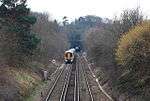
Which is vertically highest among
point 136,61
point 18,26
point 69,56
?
point 18,26

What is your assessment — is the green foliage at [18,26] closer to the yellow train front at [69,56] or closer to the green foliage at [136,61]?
the green foliage at [136,61]

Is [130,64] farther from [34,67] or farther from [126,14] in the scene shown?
[34,67]

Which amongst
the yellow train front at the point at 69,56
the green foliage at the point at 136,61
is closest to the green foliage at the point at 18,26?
the green foliage at the point at 136,61

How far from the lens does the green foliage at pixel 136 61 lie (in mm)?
31441

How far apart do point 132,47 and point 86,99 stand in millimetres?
6766

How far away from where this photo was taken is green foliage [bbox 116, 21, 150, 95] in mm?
31441

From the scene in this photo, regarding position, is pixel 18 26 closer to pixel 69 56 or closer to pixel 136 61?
pixel 136 61

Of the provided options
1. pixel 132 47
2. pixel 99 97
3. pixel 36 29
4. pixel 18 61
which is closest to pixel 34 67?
pixel 18 61

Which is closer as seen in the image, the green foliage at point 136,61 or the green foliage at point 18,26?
the green foliage at point 136,61

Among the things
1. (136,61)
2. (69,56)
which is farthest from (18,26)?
(69,56)

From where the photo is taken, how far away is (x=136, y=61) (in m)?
33.2

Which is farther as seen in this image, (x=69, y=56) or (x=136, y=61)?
(x=69, y=56)

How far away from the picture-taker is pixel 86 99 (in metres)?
37.3

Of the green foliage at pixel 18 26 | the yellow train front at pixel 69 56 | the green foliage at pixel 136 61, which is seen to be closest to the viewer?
the green foliage at pixel 136 61
